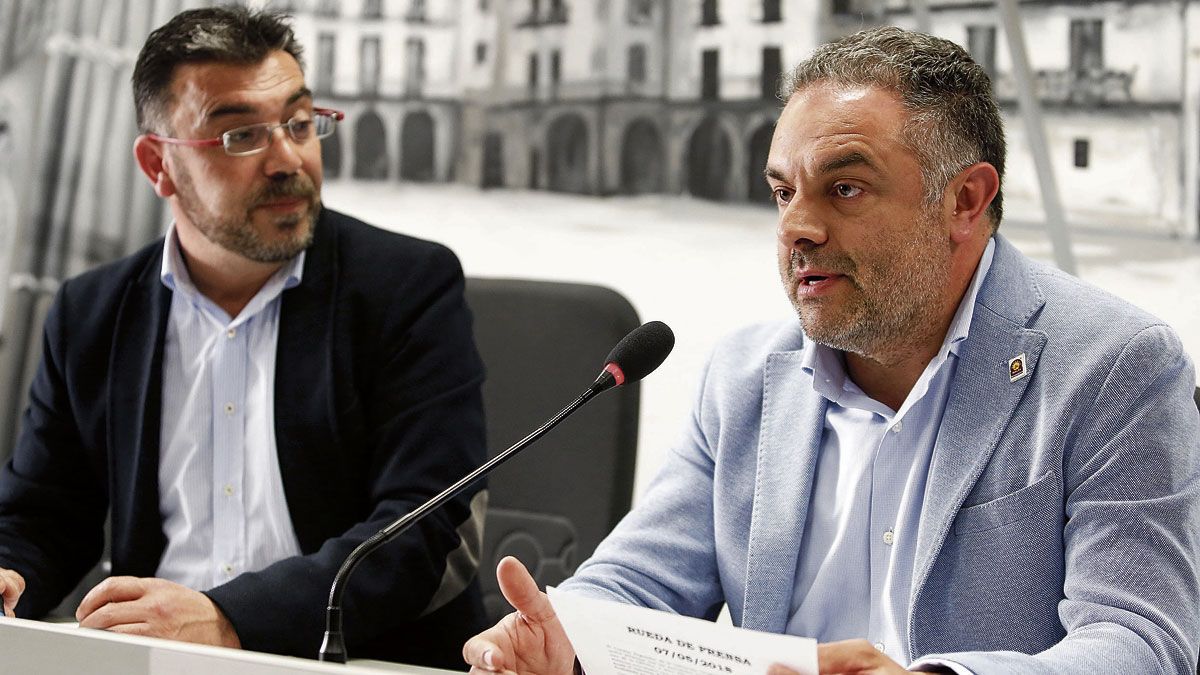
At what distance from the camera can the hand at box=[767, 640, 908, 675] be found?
1.16 meters

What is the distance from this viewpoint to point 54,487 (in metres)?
2.11

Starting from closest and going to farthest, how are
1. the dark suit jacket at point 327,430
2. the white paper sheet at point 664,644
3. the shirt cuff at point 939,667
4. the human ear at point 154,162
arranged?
the white paper sheet at point 664,644 < the shirt cuff at point 939,667 < the dark suit jacket at point 327,430 < the human ear at point 154,162

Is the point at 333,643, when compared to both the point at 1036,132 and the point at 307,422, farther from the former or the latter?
the point at 1036,132

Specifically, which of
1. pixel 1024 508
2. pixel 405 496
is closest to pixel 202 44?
pixel 405 496

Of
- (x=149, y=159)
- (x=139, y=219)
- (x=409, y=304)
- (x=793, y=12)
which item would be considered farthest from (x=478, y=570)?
(x=139, y=219)

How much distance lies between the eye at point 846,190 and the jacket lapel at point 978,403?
21 cm

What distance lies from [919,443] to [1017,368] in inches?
6.0

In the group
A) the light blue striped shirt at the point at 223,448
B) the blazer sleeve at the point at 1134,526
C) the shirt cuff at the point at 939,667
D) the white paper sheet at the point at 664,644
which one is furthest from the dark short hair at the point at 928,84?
the light blue striped shirt at the point at 223,448

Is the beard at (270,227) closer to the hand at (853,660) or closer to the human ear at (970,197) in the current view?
the human ear at (970,197)

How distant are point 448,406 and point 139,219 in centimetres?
167

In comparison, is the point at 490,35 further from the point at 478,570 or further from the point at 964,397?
the point at 964,397

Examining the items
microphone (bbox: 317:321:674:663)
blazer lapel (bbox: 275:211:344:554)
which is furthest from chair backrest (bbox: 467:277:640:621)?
microphone (bbox: 317:321:674:663)

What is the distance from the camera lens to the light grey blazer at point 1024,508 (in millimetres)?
1389

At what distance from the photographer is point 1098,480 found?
4.73 feet
